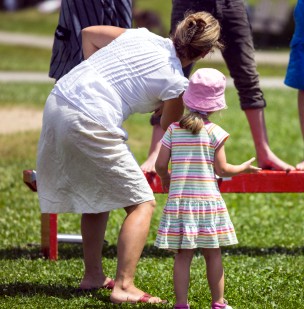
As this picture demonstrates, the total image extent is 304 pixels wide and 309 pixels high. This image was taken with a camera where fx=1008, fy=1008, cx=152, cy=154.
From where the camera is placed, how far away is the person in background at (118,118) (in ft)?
16.6

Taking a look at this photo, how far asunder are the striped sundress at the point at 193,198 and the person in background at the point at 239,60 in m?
1.46

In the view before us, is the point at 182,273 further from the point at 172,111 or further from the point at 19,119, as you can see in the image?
the point at 19,119

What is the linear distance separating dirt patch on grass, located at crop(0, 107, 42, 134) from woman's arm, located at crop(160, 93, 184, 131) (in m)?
7.36

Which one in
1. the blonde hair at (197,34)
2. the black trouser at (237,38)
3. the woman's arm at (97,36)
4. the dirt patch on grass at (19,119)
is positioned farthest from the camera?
the dirt patch on grass at (19,119)

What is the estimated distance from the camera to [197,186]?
4.80m

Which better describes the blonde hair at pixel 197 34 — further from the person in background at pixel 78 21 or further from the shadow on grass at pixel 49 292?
the shadow on grass at pixel 49 292

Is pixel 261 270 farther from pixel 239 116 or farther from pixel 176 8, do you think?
pixel 239 116

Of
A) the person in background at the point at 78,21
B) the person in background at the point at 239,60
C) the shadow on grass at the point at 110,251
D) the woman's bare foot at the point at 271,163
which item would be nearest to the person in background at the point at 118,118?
the person in background at the point at 78,21

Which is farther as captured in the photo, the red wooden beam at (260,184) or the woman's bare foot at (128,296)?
the red wooden beam at (260,184)

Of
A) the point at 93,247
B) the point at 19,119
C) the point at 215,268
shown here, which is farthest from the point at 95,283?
the point at 19,119

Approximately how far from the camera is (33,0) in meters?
47.6

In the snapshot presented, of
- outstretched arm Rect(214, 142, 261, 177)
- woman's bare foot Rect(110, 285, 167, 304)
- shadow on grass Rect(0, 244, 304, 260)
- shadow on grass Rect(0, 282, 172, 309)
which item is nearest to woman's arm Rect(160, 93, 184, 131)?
outstretched arm Rect(214, 142, 261, 177)

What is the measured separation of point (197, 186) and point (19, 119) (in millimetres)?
8487

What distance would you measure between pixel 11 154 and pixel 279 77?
10325 millimetres
